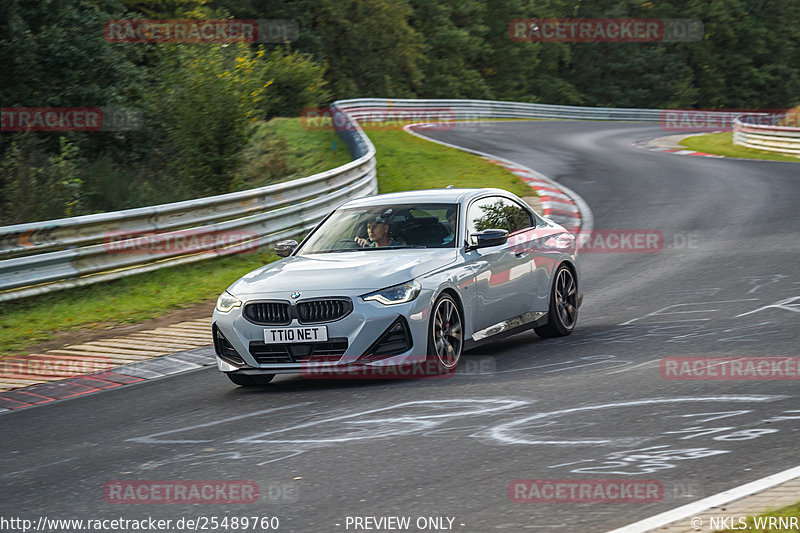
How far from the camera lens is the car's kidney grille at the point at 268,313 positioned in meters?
8.59

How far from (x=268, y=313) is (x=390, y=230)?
1.61 meters

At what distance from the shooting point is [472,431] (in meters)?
6.73

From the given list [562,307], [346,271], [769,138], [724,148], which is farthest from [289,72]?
[346,271]

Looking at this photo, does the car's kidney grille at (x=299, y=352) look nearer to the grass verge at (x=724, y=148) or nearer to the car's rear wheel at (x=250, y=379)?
the car's rear wheel at (x=250, y=379)

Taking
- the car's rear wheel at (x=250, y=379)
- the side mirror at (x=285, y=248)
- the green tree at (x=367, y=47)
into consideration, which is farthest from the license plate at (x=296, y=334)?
the green tree at (x=367, y=47)

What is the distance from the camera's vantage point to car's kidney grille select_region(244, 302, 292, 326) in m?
8.59

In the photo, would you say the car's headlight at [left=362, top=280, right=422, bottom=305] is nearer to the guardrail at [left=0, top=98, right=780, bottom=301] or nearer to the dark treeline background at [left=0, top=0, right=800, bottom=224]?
the guardrail at [left=0, top=98, right=780, bottom=301]

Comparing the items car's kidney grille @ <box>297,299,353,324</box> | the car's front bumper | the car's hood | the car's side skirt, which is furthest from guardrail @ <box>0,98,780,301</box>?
the car's side skirt

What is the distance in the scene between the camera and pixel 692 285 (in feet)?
43.4

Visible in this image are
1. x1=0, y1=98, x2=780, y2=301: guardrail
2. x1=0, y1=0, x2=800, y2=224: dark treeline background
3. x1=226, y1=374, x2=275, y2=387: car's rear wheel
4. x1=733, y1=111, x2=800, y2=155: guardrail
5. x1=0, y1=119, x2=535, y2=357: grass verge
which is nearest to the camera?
x1=226, y1=374, x2=275, y2=387: car's rear wheel

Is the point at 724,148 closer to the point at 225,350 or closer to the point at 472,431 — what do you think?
the point at 225,350

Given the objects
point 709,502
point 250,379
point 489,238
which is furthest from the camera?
point 489,238

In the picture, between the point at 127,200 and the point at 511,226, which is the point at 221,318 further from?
the point at 127,200

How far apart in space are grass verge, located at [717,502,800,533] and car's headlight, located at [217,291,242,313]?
16.9ft
